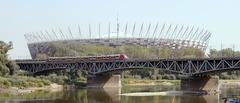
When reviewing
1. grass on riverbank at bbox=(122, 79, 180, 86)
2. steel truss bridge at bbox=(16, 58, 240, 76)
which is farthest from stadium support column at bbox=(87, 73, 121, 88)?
grass on riverbank at bbox=(122, 79, 180, 86)

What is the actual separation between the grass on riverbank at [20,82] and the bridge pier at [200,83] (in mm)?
42207

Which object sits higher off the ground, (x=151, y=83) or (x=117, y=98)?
(x=117, y=98)

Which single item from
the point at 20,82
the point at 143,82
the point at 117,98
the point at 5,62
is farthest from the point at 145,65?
the point at 143,82

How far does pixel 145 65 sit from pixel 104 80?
26.1 m

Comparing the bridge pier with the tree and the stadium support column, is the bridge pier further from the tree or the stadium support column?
the tree

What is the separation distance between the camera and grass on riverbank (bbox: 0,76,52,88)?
132 metres

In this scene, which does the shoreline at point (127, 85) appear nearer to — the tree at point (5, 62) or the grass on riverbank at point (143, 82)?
the grass on riverbank at point (143, 82)

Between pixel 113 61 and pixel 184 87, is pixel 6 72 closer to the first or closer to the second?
pixel 113 61

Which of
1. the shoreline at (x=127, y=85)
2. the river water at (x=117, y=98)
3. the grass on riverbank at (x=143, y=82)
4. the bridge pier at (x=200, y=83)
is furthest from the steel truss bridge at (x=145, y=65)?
the grass on riverbank at (x=143, y=82)

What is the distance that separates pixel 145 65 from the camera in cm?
14100

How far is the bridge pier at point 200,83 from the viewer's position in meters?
127

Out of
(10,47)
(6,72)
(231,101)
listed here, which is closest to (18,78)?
(6,72)

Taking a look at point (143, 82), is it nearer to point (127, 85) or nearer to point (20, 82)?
point (127, 85)

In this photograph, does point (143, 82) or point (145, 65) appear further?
point (143, 82)
